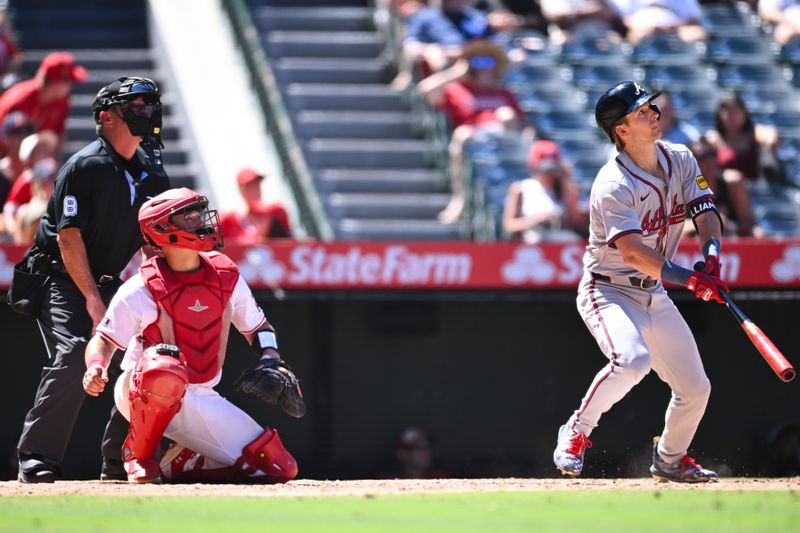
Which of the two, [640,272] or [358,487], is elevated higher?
[640,272]

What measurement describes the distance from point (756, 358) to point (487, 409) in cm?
177

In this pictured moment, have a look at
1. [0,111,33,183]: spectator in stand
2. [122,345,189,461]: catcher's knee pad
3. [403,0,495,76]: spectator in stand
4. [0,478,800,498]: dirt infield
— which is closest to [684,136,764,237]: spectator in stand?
[403,0,495,76]: spectator in stand

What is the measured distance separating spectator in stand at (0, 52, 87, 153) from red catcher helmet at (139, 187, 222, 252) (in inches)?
176

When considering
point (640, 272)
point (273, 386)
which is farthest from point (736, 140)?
point (273, 386)

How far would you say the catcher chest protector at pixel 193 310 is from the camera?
5.91 meters

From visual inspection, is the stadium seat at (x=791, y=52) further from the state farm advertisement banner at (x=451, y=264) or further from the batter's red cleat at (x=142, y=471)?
the batter's red cleat at (x=142, y=471)

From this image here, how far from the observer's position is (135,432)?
19.5ft

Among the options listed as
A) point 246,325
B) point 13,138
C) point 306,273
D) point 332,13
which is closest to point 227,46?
point 332,13

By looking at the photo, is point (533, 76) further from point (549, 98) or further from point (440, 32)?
point (440, 32)

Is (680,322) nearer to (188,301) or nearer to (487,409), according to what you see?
(188,301)

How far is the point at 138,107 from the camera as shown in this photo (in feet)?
20.7

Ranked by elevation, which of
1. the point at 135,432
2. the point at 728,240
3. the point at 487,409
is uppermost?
the point at 135,432

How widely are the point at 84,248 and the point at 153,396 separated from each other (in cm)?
82

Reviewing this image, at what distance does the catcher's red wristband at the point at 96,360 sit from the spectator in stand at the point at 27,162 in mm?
3471
